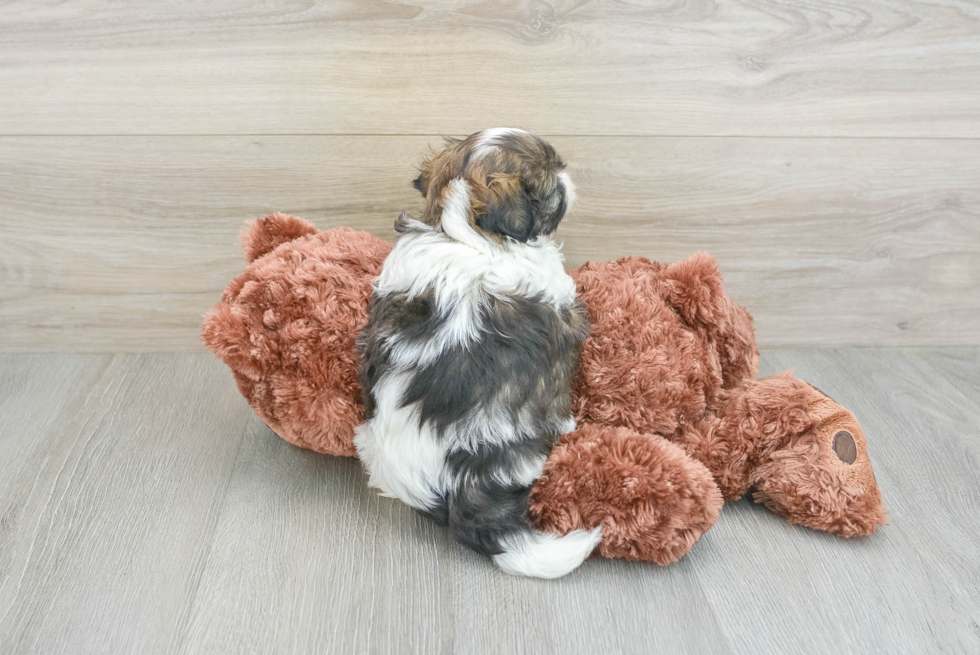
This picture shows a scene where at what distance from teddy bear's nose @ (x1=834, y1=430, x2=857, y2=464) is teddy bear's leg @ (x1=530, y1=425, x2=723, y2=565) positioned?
246 mm

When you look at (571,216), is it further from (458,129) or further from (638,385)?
(638,385)

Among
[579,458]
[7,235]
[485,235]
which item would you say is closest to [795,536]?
[579,458]

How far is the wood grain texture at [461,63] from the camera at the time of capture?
141cm

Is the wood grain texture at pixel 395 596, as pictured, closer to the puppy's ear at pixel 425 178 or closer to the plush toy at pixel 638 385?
the plush toy at pixel 638 385

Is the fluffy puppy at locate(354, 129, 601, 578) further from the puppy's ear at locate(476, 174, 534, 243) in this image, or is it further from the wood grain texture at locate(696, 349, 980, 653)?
Answer: the wood grain texture at locate(696, 349, 980, 653)

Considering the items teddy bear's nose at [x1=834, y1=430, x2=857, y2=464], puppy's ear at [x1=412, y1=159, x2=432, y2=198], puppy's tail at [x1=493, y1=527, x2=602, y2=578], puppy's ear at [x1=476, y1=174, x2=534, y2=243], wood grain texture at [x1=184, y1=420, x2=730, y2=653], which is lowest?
wood grain texture at [x1=184, y1=420, x2=730, y2=653]

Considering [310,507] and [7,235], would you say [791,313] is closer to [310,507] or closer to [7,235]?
[310,507]

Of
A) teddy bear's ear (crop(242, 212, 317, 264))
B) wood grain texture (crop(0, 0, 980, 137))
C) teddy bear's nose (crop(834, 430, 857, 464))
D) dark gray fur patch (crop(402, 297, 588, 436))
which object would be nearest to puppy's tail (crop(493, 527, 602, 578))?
dark gray fur patch (crop(402, 297, 588, 436))

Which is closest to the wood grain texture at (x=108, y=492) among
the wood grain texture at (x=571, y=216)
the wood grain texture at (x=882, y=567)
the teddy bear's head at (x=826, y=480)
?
the wood grain texture at (x=571, y=216)

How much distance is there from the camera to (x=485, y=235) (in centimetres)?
111

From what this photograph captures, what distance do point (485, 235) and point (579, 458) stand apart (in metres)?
0.37

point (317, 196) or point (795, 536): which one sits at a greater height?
point (317, 196)

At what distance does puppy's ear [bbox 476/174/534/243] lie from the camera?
3.56 ft

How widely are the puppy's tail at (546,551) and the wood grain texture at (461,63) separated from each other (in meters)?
0.83
